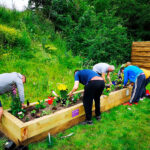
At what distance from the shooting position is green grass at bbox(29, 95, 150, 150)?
2.85 meters

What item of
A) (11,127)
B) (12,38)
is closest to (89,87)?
(11,127)

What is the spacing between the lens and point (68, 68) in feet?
21.5

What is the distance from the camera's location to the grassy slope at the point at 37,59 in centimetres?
491

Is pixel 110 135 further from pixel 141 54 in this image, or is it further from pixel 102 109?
pixel 141 54

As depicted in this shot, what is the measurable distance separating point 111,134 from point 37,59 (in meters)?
4.17

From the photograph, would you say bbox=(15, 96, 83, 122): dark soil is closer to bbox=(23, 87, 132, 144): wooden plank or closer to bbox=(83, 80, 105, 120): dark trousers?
bbox=(23, 87, 132, 144): wooden plank

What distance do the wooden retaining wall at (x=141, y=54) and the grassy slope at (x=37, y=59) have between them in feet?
14.1

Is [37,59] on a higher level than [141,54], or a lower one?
higher

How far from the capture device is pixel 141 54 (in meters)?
9.20

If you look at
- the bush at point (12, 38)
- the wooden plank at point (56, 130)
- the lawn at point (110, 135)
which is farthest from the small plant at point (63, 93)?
the bush at point (12, 38)

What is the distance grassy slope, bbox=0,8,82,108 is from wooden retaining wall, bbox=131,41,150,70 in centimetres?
431

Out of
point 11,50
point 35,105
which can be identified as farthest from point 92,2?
point 35,105

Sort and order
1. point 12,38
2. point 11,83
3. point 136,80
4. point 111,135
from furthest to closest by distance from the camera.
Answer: point 12,38 → point 136,80 → point 111,135 → point 11,83

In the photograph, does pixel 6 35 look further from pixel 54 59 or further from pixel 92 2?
pixel 92 2
